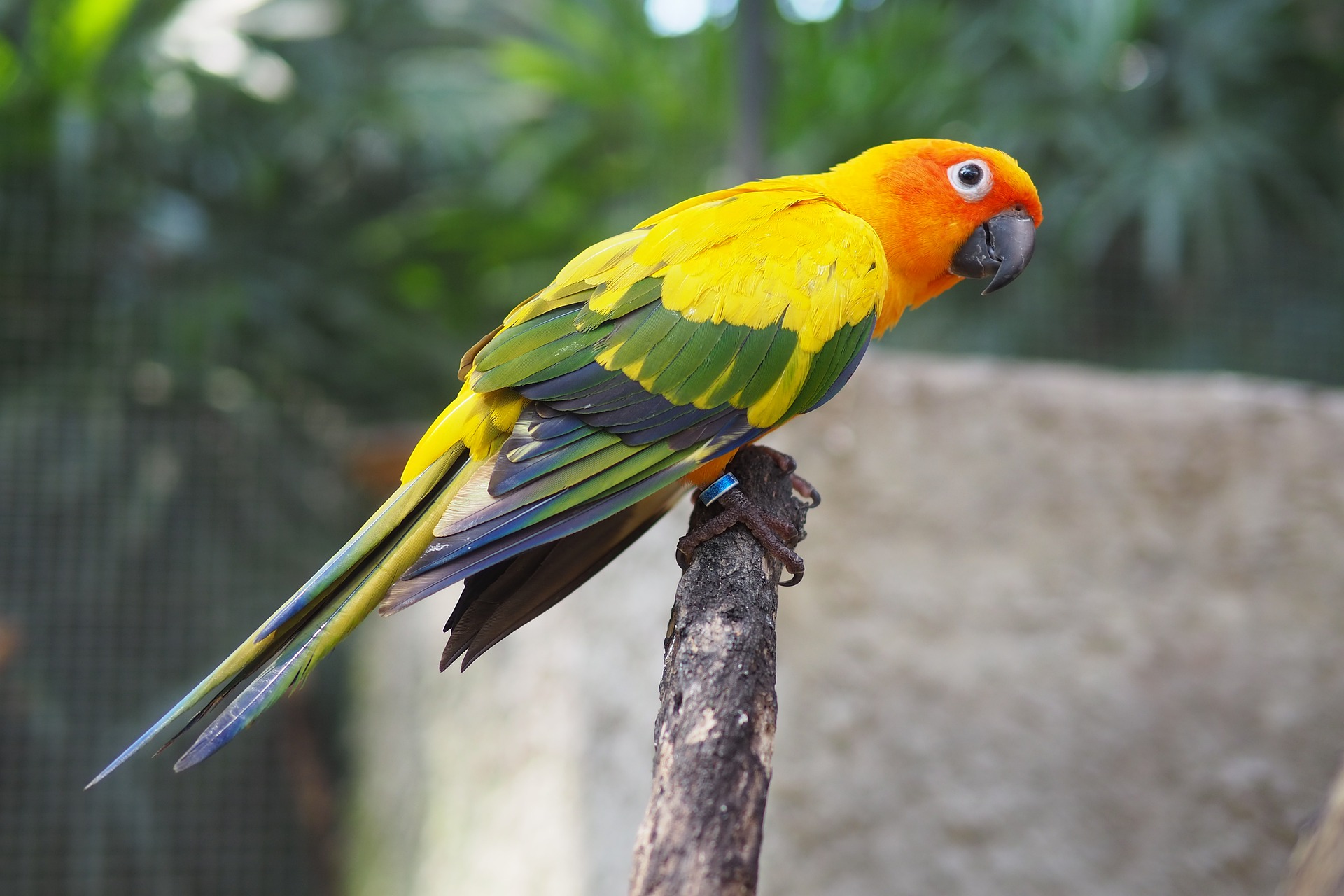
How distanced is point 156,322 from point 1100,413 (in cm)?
345

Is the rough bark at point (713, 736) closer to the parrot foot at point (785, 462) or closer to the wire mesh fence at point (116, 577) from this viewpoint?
the parrot foot at point (785, 462)

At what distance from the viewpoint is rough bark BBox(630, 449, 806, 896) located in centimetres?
82

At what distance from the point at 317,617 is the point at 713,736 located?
0.53 metres

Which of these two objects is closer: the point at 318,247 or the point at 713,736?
the point at 713,736

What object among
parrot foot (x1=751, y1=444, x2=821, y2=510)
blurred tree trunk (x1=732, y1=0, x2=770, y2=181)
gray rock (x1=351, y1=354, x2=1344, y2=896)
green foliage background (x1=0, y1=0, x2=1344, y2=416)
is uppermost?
green foliage background (x1=0, y1=0, x2=1344, y2=416)

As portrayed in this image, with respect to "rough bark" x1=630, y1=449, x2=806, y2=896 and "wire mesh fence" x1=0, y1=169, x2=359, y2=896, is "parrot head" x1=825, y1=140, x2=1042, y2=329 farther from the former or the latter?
"wire mesh fence" x1=0, y1=169, x2=359, y2=896

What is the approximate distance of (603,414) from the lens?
134 cm

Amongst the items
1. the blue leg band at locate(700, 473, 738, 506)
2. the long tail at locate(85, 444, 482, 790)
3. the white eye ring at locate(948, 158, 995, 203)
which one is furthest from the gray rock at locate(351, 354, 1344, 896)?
the long tail at locate(85, 444, 482, 790)

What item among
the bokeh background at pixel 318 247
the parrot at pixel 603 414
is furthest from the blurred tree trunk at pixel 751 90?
the parrot at pixel 603 414

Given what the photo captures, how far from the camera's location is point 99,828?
3.78 meters

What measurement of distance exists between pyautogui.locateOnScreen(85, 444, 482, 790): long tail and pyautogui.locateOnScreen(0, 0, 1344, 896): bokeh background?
7.73 ft

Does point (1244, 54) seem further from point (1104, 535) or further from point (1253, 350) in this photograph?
point (1104, 535)

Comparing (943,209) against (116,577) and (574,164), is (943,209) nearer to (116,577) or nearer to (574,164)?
(574,164)

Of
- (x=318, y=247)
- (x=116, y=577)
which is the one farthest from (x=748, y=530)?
(x=318, y=247)
